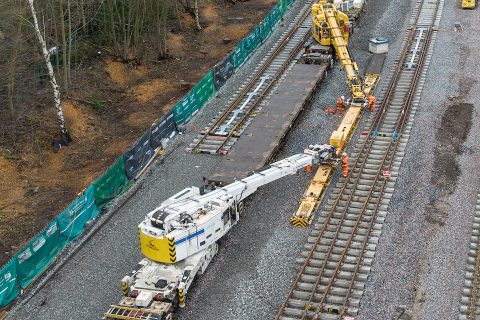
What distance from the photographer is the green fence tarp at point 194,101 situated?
123 ft

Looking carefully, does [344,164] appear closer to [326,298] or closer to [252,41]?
[326,298]

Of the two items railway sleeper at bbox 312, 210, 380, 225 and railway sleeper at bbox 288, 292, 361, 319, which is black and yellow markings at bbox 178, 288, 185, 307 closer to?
railway sleeper at bbox 288, 292, 361, 319

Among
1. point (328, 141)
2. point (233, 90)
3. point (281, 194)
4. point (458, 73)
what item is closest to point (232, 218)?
point (281, 194)

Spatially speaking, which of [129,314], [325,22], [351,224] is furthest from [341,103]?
[129,314]

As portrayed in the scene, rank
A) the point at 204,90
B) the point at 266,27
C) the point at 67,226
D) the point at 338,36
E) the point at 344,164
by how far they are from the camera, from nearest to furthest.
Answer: the point at 67,226 → the point at 344,164 → the point at 204,90 → the point at 338,36 → the point at 266,27

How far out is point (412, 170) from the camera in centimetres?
3216

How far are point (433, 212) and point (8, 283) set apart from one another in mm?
17141

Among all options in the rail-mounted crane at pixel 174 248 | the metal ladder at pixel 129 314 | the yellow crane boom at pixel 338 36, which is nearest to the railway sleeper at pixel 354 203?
the rail-mounted crane at pixel 174 248

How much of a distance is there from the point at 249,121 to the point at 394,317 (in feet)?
54.6

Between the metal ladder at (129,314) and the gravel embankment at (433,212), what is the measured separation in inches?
279

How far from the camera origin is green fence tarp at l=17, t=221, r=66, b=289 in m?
25.5

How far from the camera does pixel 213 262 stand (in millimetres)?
26703

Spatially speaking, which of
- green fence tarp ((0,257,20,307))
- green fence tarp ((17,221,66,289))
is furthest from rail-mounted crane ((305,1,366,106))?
green fence tarp ((0,257,20,307))

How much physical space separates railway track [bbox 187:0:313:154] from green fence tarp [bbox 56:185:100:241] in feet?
24.0
